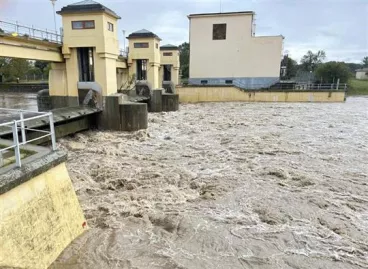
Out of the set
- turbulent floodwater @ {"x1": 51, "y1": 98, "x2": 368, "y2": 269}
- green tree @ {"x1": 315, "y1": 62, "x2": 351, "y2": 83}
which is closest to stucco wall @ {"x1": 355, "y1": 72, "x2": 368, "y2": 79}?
green tree @ {"x1": 315, "y1": 62, "x2": 351, "y2": 83}

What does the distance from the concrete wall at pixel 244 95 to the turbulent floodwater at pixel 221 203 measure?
16981 millimetres

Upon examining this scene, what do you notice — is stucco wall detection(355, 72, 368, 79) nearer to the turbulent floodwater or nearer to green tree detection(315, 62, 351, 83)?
green tree detection(315, 62, 351, 83)

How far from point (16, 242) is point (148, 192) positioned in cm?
344

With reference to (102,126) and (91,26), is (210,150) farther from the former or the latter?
(91,26)

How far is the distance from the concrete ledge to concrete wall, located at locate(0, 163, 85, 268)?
9 cm

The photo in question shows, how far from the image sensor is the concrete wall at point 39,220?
335 cm

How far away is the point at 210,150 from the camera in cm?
1064

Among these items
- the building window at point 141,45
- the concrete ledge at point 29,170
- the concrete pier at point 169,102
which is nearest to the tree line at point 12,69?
the building window at point 141,45

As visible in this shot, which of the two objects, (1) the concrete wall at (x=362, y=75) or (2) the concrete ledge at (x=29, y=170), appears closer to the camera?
(2) the concrete ledge at (x=29, y=170)

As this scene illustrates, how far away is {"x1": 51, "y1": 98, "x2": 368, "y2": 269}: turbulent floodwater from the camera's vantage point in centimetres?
432

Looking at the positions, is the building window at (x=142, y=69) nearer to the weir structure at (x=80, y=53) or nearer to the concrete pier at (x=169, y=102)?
the concrete pier at (x=169, y=102)

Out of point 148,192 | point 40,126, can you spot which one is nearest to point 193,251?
point 148,192

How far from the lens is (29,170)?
3.72 m

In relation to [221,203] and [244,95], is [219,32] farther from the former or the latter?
[221,203]
